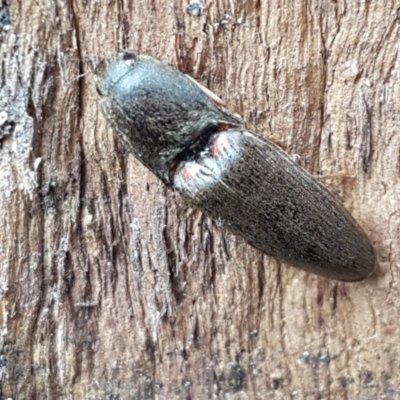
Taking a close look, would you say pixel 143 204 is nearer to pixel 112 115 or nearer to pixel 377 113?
pixel 112 115

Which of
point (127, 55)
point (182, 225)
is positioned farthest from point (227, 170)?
point (127, 55)

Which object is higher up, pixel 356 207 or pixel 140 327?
pixel 356 207

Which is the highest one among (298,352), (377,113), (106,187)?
(377,113)

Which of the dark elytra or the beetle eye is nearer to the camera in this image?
the dark elytra

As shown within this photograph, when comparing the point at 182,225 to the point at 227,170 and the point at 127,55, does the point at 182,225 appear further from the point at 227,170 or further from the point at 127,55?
the point at 127,55

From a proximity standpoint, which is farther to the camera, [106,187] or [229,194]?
[106,187]

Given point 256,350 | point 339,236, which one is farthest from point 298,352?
point 339,236

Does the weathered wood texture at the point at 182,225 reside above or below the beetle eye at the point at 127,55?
below
